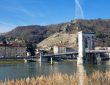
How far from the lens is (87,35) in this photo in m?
132

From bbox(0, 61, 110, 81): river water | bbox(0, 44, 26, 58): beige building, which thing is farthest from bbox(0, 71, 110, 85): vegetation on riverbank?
bbox(0, 44, 26, 58): beige building

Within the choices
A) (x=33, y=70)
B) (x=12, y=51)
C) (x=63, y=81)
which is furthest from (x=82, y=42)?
(x=63, y=81)

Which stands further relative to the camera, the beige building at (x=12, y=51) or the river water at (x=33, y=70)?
the beige building at (x=12, y=51)

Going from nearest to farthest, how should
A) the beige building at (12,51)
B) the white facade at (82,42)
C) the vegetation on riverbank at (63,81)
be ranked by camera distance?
the vegetation on riverbank at (63,81)
the white facade at (82,42)
the beige building at (12,51)

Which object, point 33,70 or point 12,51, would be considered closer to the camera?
point 33,70

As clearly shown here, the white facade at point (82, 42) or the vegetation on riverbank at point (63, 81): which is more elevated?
the white facade at point (82, 42)

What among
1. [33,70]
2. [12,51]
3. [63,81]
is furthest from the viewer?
[12,51]

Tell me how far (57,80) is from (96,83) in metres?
2.58

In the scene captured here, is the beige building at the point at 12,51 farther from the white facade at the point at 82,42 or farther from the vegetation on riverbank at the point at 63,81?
the vegetation on riverbank at the point at 63,81

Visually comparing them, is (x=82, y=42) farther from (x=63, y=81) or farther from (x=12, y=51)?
(x=63, y=81)

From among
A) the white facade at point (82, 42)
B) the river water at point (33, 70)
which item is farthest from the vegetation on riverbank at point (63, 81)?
the white facade at point (82, 42)

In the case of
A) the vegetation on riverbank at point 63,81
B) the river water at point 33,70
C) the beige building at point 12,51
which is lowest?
the river water at point 33,70

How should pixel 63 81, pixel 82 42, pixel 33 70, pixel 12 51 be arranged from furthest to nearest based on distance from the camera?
pixel 12 51 < pixel 82 42 < pixel 33 70 < pixel 63 81

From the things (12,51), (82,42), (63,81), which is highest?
(82,42)
